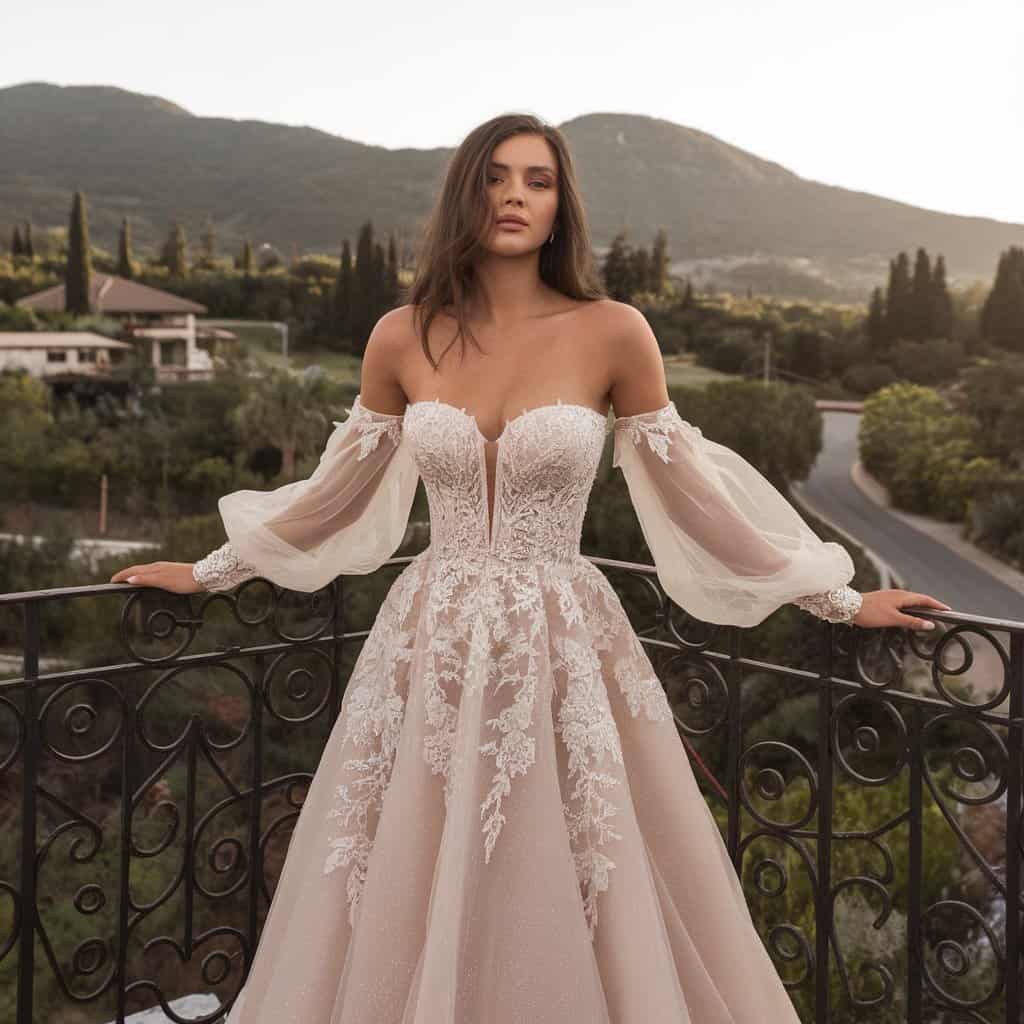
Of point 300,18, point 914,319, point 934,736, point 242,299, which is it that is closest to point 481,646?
point 934,736

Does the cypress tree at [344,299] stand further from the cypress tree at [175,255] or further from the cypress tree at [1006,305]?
the cypress tree at [1006,305]

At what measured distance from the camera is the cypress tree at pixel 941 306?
3869 cm

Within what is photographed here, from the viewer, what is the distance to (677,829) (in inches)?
71.4

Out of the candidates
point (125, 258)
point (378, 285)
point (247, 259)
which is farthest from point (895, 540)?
point (125, 258)

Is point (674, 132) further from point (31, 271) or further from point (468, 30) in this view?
point (31, 271)

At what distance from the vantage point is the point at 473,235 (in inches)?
73.7

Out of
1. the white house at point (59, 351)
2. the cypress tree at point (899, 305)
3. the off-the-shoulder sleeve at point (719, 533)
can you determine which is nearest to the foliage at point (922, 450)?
the cypress tree at point (899, 305)

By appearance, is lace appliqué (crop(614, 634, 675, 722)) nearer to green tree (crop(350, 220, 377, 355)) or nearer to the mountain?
green tree (crop(350, 220, 377, 355))

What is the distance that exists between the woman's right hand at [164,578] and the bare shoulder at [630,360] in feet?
2.77

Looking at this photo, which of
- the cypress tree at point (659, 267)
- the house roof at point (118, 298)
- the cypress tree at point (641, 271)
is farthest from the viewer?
the cypress tree at point (659, 267)

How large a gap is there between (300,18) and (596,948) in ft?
165

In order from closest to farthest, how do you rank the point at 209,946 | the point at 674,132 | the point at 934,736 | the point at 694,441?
1. the point at 694,441
2. the point at 209,946
3. the point at 934,736
4. the point at 674,132

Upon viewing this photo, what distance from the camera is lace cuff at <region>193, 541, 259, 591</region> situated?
2.03m

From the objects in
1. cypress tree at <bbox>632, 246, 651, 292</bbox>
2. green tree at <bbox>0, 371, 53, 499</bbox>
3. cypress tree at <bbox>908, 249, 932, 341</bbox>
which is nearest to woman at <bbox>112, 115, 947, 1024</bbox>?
green tree at <bbox>0, 371, 53, 499</bbox>
